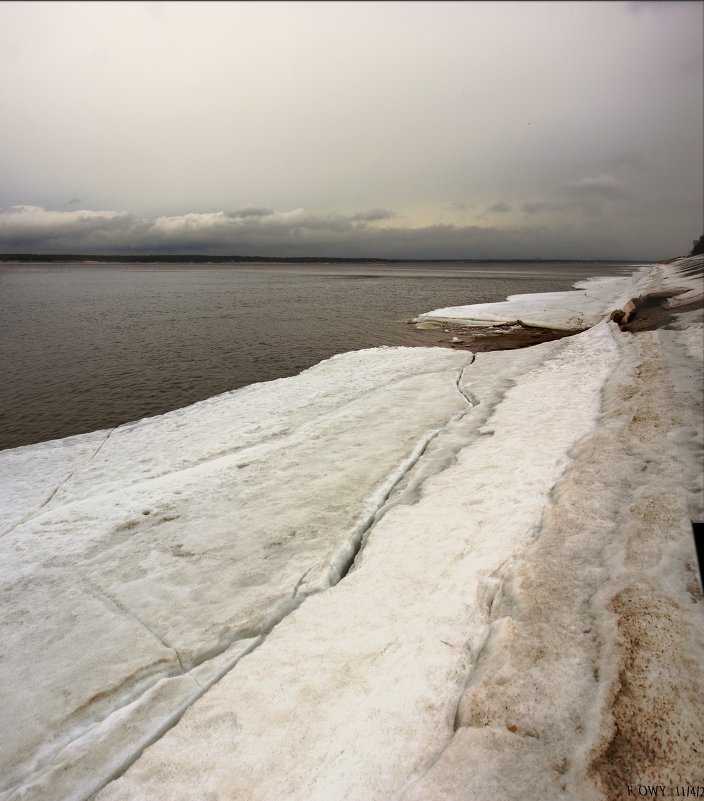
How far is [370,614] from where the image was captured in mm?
4344

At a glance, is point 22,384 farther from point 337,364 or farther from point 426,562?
point 426,562

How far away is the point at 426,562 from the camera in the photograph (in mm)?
5000

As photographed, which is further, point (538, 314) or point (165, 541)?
point (538, 314)

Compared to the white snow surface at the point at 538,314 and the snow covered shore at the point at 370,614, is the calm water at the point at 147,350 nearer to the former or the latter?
the white snow surface at the point at 538,314

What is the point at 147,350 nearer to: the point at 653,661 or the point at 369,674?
the point at 369,674

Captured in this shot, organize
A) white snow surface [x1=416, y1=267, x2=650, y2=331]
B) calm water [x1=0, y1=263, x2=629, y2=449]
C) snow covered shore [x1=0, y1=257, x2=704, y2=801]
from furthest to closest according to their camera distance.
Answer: white snow surface [x1=416, y1=267, x2=650, y2=331] < calm water [x1=0, y1=263, x2=629, y2=449] < snow covered shore [x1=0, y1=257, x2=704, y2=801]

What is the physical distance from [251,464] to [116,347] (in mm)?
18113

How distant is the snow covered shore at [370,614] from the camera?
116 inches

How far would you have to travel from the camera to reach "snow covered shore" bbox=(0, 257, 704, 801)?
9.67ft

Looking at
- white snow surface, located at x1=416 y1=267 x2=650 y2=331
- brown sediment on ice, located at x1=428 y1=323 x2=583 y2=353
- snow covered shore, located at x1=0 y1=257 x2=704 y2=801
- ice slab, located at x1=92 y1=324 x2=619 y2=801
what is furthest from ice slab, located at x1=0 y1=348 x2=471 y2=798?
white snow surface, located at x1=416 y1=267 x2=650 y2=331

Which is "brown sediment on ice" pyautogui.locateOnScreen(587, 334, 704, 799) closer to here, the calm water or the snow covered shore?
the snow covered shore

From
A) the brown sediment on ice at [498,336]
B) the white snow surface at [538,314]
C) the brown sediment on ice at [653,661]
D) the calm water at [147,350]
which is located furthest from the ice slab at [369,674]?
the white snow surface at [538,314]

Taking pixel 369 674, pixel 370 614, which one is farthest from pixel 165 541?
A: pixel 369 674

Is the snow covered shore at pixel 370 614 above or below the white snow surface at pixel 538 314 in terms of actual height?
below
